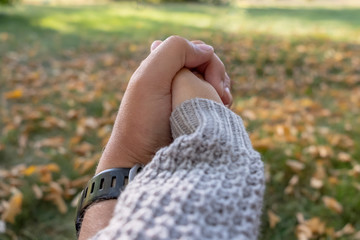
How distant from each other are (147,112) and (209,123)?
27 cm

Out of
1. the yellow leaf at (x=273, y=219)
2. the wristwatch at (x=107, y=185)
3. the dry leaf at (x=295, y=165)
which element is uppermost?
the wristwatch at (x=107, y=185)

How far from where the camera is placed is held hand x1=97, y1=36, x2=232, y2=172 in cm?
112

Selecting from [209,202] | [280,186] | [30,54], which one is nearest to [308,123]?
[280,186]

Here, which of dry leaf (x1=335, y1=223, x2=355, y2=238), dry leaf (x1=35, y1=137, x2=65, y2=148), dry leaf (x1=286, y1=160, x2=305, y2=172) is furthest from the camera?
dry leaf (x1=35, y1=137, x2=65, y2=148)

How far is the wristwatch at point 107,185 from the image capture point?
3.34 ft

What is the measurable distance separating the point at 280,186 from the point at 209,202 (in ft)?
5.36

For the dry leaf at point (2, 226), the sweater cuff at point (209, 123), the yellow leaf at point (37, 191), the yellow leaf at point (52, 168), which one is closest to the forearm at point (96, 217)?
the sweater cuff at point (209, 123)

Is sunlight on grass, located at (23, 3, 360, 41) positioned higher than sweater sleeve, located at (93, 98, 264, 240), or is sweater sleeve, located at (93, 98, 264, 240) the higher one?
sweater sleeve, located at (93, 98, 264, 240)

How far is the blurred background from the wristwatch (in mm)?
790

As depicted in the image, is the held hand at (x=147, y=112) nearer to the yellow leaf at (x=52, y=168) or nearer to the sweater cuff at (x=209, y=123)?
the sweater cuff at (x=209, y=123)

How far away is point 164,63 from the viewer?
116 cm

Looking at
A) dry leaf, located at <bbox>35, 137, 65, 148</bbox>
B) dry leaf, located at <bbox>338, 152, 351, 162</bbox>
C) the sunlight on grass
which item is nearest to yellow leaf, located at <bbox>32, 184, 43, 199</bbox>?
dry leaf, located at <bbox>35, 137, 65, 148</bbox>

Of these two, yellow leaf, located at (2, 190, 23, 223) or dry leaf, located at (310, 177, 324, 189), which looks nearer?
yellow leaf, located at (2, 190, 23, 223)

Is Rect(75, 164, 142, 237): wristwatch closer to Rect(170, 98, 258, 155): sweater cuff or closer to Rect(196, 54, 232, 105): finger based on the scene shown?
Rect(170, 98, 258, 155): sweater cuff
